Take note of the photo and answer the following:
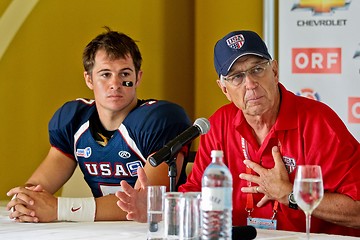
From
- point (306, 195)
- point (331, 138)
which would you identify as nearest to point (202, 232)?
point (306, 195)

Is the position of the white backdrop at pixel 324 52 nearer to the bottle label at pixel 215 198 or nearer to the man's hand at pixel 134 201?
the man's hand at pixel 134 201

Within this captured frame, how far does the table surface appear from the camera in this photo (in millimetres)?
2607

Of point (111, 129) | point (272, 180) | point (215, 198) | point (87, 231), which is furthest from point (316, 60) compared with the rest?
point (215, 198)

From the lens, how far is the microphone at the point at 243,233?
2.38 m

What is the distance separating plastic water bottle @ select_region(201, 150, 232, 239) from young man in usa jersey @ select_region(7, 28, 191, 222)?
1.14m

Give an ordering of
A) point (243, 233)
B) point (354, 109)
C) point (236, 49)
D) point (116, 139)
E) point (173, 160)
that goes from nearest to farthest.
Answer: point (243, 233) → point (173, 160) → point (236, 49) → point (116, 139) → point (354, 109)

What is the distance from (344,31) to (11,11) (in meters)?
1.99

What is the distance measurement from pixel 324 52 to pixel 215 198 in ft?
9.76

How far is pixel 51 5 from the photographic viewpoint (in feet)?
15.4

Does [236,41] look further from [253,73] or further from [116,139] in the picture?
[116,139]

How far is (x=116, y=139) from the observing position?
12.0ft

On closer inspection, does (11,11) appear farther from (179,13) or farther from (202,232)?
(202,232)

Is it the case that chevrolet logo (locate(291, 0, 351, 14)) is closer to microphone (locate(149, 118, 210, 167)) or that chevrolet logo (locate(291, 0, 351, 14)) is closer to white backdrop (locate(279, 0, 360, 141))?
white backdrop (locate(279, 0, 360, 141))

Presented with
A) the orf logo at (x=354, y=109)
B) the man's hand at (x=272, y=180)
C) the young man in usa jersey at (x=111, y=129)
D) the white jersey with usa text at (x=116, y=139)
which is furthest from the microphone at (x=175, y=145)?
the orf logo at (x=354, y=109)
